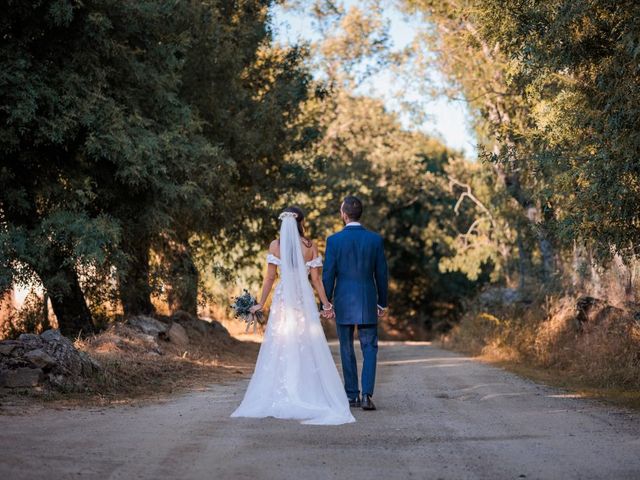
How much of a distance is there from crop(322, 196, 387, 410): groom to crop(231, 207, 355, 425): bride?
8.8 inches

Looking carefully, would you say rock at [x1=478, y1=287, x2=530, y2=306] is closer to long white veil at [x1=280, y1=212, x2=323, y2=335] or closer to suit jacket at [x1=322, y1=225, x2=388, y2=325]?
suit jacket at [x1=322, y1=225, x2=388, y2=325]

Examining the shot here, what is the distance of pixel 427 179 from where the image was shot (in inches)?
1711

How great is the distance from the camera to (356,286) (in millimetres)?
10367

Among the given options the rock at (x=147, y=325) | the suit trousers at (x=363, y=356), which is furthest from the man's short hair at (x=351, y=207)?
the rock at (x=147, y=325)

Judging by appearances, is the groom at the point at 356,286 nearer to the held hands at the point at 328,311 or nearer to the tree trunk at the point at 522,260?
the held hands at the point at 328,311

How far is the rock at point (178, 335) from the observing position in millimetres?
18344

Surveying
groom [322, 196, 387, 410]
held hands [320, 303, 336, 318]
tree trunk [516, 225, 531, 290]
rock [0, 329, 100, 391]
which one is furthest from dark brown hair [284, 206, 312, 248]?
tree trunk [516, 225, 531, 290]

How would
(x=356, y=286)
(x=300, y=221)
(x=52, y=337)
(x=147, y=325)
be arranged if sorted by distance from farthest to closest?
1. (x=147, y=325)
2. (x=52, y=337)
3. (x=300, y=221)
4. (x=356, y=286)

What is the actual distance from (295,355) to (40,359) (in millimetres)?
3525

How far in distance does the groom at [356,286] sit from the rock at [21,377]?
12.4 feet

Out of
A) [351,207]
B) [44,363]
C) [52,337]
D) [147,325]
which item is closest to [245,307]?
[351,207]

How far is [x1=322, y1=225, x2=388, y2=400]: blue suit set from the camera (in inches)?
406

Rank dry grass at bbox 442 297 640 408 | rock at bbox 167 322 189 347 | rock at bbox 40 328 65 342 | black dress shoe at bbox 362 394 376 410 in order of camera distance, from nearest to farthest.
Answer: black dress shoe at bbox 362 394 376 410 → rock at bbox 40 328 65 342 → dry grass at bbox 442 297 640 408 → rock at bbox 167 322 189 347

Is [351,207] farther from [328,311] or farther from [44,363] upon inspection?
[44,363]
